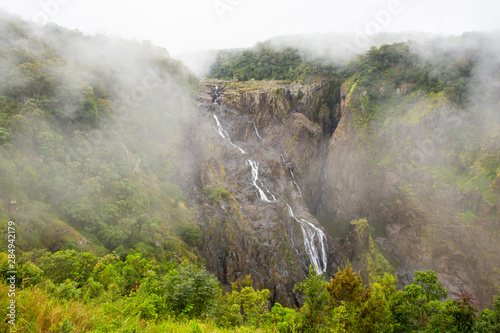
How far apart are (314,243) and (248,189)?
12775 millimetres

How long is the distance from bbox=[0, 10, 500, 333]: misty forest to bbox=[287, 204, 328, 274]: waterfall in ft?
0.98

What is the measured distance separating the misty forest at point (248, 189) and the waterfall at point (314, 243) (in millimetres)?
298

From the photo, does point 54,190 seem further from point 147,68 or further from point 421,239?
point 421,239

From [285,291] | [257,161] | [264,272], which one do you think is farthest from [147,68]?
[285,291]

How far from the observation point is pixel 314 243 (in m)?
33.9

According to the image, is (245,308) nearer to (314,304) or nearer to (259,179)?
(314,304)

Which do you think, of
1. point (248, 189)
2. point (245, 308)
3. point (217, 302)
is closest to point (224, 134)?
point (248, 189)

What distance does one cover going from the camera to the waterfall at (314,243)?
107 ft

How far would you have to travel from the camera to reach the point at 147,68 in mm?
43875

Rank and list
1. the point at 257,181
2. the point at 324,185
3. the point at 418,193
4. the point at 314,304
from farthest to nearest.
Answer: the point at 324,185 < the point at 257,181 < the point at 418,193 < the point at 314,304

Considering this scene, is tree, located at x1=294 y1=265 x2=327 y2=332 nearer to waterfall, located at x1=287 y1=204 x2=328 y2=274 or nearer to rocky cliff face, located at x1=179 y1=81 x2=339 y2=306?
rocky cliff face, located at x1=179 y1=81 x2=339 y2=306

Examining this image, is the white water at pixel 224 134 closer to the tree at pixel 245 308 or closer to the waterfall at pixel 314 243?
the waterfall at pixel 314 243

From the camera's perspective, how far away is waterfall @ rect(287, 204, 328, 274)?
32.5 m

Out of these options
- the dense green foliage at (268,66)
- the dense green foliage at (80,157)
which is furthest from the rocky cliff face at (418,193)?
the dense green foliage at (80,157)
